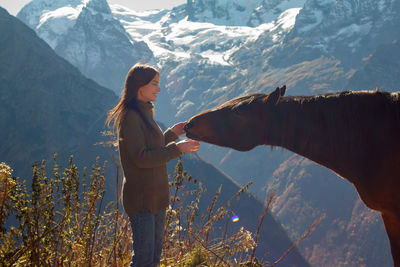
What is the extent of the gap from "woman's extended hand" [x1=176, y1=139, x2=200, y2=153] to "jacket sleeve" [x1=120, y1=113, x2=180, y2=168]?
0.15 feet

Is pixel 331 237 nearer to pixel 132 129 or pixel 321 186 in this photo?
pixel 321 186

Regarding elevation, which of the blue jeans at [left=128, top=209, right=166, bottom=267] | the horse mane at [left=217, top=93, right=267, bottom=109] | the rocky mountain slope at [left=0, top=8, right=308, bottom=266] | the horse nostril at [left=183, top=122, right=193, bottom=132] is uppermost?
the horse mane at [left=217, top=93, right=267, bottom=109]

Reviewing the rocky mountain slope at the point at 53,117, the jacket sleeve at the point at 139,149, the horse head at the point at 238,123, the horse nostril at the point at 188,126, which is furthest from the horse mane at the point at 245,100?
the rocky mountain slope at the point at 53,117

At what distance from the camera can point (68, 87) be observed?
363 ft

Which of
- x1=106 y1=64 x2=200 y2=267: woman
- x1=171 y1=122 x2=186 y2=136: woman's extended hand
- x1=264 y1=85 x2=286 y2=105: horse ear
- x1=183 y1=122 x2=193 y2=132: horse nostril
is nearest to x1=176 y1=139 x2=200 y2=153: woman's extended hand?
x1=106 y1=64 x2=200 y2=267: woman

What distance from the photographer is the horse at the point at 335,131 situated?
10.1ft

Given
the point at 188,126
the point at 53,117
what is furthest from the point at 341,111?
the point at 53,117

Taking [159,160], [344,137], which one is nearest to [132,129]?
[159,160]

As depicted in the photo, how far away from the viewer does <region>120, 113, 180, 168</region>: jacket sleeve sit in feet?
10.7

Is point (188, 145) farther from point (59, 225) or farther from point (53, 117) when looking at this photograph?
point (53, 117)

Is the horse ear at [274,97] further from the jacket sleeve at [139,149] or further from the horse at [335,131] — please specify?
the jacket sleeve at [139,149]

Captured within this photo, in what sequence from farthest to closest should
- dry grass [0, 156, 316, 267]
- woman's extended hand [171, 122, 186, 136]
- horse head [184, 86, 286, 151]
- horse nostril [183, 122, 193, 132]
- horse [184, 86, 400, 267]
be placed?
woman's extended hand [171, 122, 186, 136], horse nostril [183, 122, 193, 132], horse head [184, 86, 286, 151], horse [184, 86, 400, 267], dry grass [0, 156, 316, 267]

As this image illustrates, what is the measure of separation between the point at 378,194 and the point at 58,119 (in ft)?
356

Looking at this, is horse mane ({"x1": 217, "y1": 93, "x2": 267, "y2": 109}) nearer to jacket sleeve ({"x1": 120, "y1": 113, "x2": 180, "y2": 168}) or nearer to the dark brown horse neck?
the dark brown horse neck
